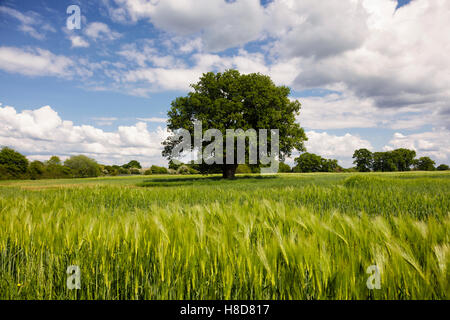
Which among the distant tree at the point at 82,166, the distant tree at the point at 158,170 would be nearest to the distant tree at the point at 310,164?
the distant tree at the point at 158,170

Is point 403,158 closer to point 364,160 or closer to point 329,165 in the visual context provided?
point 364,160

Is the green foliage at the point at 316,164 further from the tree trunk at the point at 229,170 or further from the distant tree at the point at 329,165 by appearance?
the tree trunk at the point at 229,170

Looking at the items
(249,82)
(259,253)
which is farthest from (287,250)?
(249,82)

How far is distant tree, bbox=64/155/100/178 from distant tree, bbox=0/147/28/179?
1035 cm

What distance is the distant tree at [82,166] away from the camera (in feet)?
201

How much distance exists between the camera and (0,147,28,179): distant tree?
1821 inches

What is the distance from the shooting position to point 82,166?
203 feet

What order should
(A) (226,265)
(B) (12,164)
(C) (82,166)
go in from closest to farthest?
(A) (226,265) < (B) (12,164) < (C) (82,166)

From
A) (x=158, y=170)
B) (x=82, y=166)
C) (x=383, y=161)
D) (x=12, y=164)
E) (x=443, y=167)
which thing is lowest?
(x=158, y=170)

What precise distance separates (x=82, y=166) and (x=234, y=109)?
2158 inches

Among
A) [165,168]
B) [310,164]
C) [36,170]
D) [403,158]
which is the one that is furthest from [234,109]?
[403,158]

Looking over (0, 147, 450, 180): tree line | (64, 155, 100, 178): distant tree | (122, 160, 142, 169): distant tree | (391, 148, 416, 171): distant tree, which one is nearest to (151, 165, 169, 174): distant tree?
(0, 147, 450, 180): tree line

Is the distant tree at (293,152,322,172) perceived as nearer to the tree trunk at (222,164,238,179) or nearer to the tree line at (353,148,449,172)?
the tree line at (353,148,449,172)
